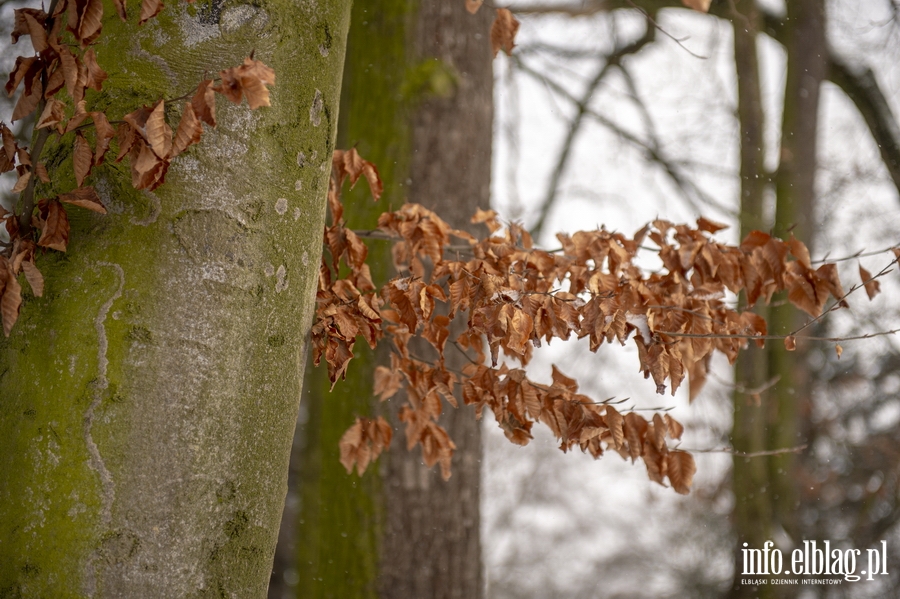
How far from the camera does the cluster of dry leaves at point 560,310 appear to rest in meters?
1.61

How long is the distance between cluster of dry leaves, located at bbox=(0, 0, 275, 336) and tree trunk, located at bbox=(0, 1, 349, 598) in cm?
6

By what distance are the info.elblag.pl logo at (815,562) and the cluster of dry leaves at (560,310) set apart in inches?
132

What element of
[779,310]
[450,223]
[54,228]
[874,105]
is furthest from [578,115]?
[54,228]

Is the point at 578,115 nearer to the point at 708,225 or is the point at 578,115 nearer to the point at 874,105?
the point at 874,105

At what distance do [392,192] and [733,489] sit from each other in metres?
3.31

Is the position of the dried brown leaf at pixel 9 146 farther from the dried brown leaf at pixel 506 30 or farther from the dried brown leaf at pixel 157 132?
the dried brown leaf at pixel 506 30

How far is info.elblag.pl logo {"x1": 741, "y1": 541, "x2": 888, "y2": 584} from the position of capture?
4806 millimetres

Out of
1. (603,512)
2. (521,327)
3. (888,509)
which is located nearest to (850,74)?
(888,509)

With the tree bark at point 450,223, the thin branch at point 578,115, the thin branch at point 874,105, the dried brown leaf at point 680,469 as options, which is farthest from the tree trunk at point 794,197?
the dried brown leaf at point 680,469

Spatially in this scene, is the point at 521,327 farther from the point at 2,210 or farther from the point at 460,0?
the point at 460,0

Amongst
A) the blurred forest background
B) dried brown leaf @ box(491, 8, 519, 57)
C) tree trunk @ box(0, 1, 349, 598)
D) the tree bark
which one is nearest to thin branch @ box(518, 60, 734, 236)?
the blurred forest background

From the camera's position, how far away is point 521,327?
151cm

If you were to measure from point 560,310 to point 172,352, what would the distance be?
822 millimetres

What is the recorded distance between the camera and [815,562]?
5.54 m
